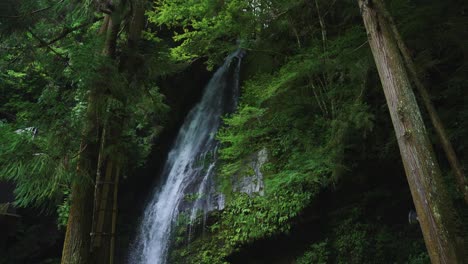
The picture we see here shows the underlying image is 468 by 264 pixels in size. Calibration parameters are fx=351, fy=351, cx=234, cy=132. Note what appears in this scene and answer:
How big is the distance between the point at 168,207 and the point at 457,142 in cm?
783

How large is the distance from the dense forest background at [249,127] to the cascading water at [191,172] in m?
0.59

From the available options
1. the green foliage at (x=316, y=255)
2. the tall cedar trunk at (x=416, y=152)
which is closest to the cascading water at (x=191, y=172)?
the green foliage at (x=316, y=255)

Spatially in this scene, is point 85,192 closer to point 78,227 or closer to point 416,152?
point 78,227

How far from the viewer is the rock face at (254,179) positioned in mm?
8852

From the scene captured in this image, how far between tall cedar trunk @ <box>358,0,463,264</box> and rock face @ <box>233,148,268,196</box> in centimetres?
531

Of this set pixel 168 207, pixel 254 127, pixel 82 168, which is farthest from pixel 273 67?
pixel 82 168

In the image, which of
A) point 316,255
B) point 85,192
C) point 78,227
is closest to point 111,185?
point 85,192

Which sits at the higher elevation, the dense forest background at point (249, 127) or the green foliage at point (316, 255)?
the dense forest background at point (249, 127)

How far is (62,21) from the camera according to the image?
15.6ft

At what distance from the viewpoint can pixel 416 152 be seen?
136 inches

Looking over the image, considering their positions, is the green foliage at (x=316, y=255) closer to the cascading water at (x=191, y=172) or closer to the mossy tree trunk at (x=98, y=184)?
the cascading water at (x=191, y=172)

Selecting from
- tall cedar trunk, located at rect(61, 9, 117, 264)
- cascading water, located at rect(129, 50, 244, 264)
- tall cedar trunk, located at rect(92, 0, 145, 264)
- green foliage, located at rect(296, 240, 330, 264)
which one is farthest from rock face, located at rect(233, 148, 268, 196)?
tall cedar trunk, located at rect(61, 9, 117, 264)

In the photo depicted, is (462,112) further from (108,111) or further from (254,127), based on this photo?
(108,111)

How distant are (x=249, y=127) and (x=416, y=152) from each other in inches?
202
